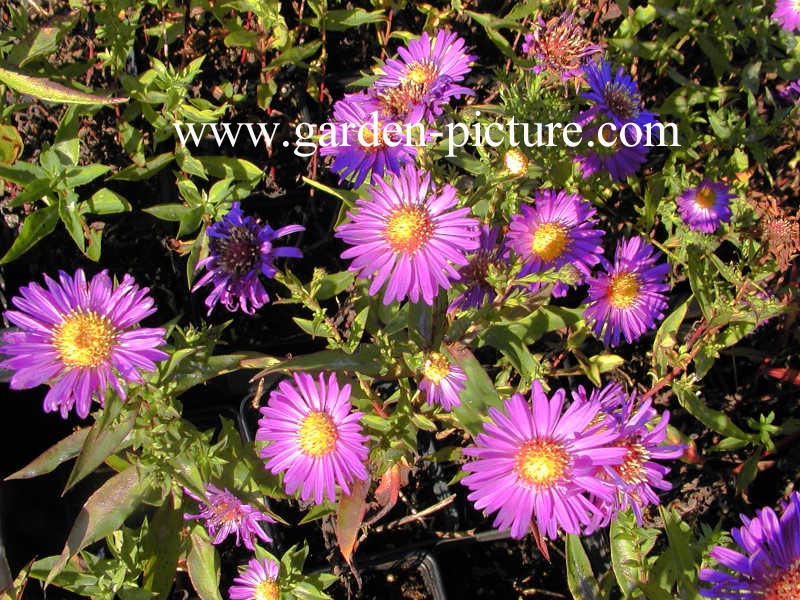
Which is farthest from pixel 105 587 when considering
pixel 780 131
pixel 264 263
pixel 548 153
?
pixel 780 131

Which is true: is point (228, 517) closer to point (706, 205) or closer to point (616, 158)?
point (616, 158)

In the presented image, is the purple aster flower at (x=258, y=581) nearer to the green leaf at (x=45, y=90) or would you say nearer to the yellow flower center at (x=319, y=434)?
the yellow flower center at (x=319, y=434)

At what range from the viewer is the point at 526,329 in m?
1.13

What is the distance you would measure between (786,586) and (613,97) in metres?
0.84

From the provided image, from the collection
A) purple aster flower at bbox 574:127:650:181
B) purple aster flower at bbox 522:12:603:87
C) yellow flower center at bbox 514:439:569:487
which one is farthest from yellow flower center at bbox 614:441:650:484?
purple aster flower at bbox 522:12:603:87

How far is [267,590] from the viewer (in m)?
1.08

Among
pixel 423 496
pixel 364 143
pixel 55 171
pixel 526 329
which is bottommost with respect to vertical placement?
pixel 423 496

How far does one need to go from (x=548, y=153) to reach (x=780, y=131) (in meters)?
0.74

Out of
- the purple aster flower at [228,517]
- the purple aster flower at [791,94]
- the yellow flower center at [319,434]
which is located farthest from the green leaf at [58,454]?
the purple aster flower at [791,94]

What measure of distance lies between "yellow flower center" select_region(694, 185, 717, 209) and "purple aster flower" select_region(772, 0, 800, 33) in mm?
399

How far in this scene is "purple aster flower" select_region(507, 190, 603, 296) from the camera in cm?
107

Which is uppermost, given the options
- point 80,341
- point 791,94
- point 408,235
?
point 791,94

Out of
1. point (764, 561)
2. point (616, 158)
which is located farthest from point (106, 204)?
point (764, 561)

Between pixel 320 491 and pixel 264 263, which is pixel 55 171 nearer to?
pixel 264 263
